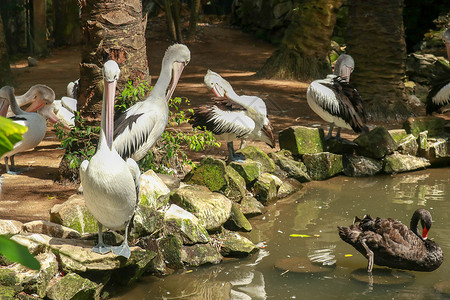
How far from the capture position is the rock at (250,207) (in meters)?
6.29

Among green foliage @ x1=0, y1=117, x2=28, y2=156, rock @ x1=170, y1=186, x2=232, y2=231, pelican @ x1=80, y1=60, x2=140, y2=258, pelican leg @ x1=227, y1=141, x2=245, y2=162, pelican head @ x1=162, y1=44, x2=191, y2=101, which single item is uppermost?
green foliage @ x1=0, y1=117, x2=28, y2=156

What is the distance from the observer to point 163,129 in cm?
532

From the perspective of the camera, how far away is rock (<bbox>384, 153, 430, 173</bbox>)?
26.0ft

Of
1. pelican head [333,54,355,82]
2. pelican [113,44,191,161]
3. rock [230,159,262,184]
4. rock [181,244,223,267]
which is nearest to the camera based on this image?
rock [181,244,223,267]

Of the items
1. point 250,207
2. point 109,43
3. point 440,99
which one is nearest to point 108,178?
point 250,207

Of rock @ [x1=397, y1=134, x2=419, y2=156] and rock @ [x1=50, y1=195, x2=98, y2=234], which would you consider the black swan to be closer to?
rock @ [x1=50, y1=195, x2=98, y2=234]

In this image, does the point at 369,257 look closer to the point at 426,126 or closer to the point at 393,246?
the point at 393,246

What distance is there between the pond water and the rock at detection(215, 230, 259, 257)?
0.08m

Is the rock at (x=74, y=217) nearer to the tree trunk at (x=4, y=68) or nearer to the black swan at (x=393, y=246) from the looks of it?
the black swan at (x=393, y=246)

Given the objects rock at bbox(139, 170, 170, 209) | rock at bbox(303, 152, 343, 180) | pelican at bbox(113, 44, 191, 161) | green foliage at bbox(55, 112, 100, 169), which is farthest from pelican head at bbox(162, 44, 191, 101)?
rock at bbox(303, 152, 343, 180)

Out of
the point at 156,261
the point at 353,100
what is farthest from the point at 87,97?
the point at 353,100

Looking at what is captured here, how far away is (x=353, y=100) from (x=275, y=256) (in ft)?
11.7

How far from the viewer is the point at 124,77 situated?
6.46 meters

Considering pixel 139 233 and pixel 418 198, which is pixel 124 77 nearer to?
pixel 139 233
